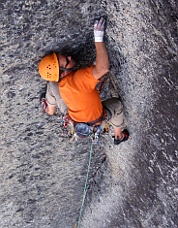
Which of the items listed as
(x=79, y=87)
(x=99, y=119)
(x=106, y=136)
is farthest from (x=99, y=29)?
(x=106, y=136)

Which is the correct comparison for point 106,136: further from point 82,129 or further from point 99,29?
point 99,29

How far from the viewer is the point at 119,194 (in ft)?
9.00

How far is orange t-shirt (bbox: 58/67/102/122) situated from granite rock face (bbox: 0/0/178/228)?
0.52 feet

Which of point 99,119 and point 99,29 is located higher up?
point 99,29

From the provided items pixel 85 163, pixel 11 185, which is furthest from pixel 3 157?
pixel 85 163

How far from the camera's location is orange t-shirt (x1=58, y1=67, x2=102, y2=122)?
6.44ft

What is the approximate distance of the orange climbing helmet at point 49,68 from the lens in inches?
76.9

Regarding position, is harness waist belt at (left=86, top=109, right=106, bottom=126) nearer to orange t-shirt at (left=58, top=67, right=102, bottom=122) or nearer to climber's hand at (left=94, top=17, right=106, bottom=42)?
orange t-shirt at (left=58, top=67, right=102, bottom=122)

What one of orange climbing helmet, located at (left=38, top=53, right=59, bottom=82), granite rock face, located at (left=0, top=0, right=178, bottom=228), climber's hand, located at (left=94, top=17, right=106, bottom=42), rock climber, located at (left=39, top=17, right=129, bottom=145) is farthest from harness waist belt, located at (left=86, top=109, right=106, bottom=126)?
climber's hand, located at (left=94, top=17, right=106, bottom=42)

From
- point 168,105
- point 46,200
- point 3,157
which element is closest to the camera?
point 168,105

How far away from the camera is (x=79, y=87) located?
78.3 inches

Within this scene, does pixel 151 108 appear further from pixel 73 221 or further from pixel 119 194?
pixel 73 221

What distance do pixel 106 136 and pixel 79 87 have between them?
A: 69 centimetres

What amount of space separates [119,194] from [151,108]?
91 centimetres
